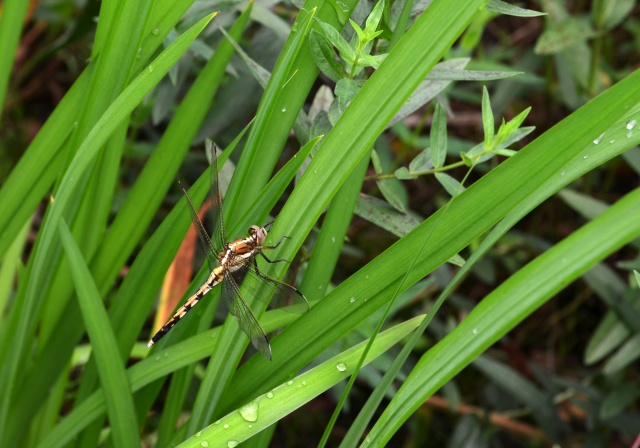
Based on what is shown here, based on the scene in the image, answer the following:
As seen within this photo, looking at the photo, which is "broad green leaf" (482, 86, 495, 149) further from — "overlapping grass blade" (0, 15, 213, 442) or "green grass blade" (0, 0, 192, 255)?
"green grass blade" (0, 0, 192, 255)

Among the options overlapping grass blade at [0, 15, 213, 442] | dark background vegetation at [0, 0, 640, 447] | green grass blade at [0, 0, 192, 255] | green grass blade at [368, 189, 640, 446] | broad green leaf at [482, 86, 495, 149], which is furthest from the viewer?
dark background vegetation at [0, 0, 640, 447]

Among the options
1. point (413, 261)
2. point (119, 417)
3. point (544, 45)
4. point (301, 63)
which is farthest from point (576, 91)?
point (119, 417)

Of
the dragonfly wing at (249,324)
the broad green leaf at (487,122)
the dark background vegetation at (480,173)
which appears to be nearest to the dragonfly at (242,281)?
the dragonfly wing at (249,324)

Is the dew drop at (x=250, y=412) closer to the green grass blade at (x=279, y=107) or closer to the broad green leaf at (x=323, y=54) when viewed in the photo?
the green grass blade at (x=279, y=107)

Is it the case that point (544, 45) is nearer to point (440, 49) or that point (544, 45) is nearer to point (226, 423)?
point (440, 49)

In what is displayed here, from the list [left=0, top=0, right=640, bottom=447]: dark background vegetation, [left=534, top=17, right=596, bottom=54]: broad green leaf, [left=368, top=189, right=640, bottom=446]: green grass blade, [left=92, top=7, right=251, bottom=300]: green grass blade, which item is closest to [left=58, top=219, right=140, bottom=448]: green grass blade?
[left=92, top=7, right=251, bottom=300]: green grass blade

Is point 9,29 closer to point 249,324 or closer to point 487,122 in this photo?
point 249,324
